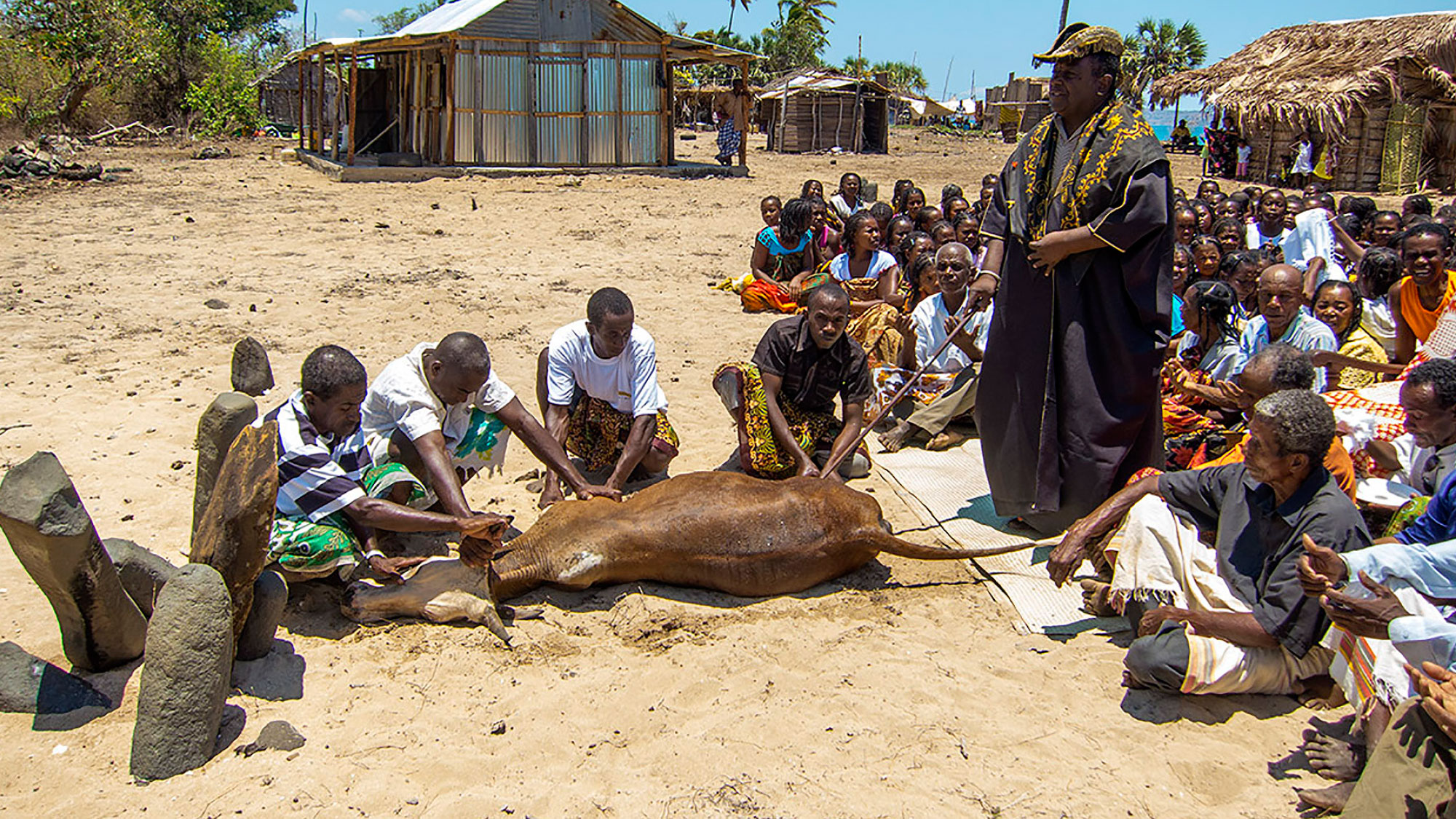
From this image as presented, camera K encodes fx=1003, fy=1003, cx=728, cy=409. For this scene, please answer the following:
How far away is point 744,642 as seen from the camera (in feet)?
11.4

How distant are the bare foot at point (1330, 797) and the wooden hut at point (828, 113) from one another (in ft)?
82.8

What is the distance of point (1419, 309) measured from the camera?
17.5 ft

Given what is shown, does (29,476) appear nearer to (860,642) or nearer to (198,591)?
(198,591)

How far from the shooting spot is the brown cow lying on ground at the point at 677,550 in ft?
11.8

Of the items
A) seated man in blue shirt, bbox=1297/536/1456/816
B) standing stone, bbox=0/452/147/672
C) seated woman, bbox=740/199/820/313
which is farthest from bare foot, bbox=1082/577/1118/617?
seated woman, bbox=740/199/820/313

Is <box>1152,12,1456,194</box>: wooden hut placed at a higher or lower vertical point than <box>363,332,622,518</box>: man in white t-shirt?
higher

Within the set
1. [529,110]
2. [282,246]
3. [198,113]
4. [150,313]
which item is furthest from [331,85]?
[150,313]

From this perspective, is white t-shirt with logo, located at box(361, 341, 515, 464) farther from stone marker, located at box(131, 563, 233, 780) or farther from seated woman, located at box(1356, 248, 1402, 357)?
seated woman, located at box(1356, 248, 1402, 357)

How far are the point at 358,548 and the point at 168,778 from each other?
3.58ft

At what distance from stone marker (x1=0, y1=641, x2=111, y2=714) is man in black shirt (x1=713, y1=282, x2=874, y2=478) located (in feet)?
9.19

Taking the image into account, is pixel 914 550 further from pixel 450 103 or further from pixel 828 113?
pixel 828 113

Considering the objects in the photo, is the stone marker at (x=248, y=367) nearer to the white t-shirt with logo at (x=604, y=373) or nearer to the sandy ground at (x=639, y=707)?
the sandy ground at (x=639, y=707)

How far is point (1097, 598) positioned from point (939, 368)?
2.57 metres

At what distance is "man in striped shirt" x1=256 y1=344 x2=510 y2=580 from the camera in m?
3.36
